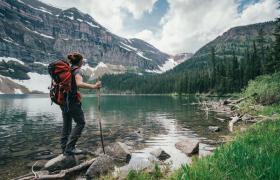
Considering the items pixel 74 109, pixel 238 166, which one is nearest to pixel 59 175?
pixel 74 109

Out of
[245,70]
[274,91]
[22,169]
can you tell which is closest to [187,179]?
[22,169]

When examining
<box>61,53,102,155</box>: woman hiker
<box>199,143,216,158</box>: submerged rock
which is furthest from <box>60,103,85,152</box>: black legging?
<box>199,143,216,158</box>: submerged rock

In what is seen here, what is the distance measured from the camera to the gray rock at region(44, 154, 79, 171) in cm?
1173

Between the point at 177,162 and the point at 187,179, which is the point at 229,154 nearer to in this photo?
the point at 187,179

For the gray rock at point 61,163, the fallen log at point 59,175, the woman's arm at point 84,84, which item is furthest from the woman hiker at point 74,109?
the fallen log at point 59,175

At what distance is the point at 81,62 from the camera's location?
11898 millimetres

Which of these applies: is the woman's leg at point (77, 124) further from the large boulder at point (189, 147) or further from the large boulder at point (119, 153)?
the large boulder at point (189, 147)

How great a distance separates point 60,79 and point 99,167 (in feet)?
11.5

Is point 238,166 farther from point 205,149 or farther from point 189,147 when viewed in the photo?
point 205,149

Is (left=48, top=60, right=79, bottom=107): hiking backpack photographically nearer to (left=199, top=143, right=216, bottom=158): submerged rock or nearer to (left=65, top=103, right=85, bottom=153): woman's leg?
(left=65, top=103, right=85, bottom=153): woman's leg

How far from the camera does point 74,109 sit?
11.4 m

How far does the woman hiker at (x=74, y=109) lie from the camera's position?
1105 cm

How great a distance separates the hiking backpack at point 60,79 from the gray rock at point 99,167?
7.97ft

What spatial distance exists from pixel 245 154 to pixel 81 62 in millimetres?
7005
